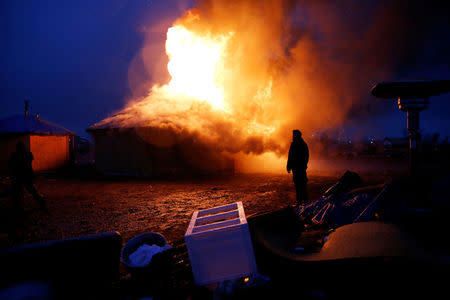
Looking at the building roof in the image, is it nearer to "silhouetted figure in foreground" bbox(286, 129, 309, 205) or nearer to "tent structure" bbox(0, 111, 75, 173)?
"tent structure" bbox(0, 111, 75, 173)

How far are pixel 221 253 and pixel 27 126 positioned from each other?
21.3 metres

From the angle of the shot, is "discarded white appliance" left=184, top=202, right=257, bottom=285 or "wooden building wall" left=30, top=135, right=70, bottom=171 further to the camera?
"wooden building wall" left=30, top=135, right=70, bottom=171

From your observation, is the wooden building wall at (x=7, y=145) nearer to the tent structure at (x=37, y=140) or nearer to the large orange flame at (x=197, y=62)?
the tent structure at (x=37, y=140)

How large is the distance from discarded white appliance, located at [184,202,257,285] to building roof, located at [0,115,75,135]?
20.3 metres

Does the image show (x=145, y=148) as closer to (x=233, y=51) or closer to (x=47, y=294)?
(x=233, y=51)

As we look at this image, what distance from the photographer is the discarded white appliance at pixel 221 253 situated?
2.71 meters

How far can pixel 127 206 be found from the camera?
783 cm

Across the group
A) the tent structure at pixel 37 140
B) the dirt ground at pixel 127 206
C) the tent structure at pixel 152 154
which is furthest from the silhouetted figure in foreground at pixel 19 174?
the tent structure at pixel 37 140

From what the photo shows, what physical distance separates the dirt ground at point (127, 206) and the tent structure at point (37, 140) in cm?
806

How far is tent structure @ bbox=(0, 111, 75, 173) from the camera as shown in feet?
58.3

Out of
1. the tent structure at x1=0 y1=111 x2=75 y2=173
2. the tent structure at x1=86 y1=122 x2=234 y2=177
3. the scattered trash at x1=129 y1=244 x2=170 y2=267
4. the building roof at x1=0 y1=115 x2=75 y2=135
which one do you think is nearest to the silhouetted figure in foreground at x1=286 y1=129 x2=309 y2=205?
the scattered trash at x1=129 y1=244 x2=170 y2=267

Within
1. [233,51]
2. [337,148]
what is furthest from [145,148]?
[337,148]

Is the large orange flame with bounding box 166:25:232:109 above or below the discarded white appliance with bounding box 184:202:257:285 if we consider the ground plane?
above

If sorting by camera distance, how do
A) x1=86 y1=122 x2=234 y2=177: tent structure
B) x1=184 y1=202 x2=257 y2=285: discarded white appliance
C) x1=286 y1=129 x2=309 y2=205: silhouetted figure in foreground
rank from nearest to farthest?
1. x1=184 y1=202 x2=257 y2=285: discarded white appliance
2. x1=286 y1=129 x2=309 y2=205: silhouetted figure in foreground
3. x1=86 y1=122 x2=234 y2=177: tent structure
